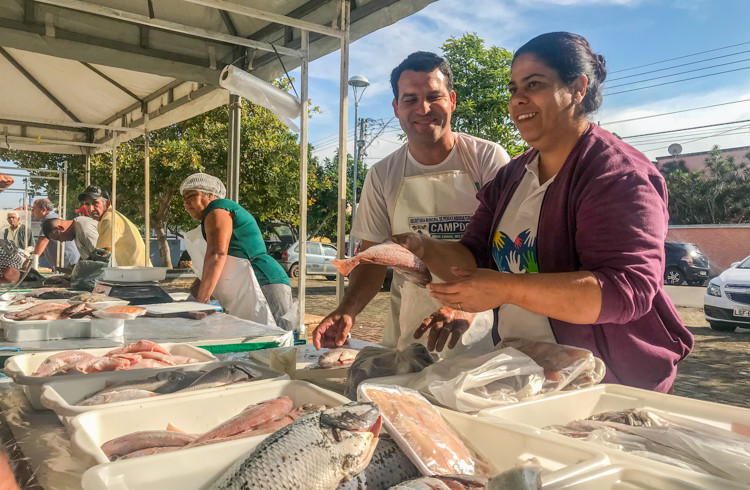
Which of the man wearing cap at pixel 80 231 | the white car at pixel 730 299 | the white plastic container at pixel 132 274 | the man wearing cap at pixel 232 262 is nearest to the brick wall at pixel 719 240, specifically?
the white car at pixel 730 299

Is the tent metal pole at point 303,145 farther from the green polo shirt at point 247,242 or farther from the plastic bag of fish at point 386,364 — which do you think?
the plastic bag of fish at point 386,364

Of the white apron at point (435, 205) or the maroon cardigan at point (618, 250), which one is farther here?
the white apron at point (435, 205)

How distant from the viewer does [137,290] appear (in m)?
4.36

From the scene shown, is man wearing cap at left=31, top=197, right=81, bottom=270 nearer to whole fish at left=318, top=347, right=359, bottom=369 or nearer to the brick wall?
whole fish at left=318, top=347, right=359, bottom=369

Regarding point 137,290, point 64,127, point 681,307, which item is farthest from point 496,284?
point 681,307

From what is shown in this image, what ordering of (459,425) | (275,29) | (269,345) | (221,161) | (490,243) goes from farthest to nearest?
(221,161)
(275,29)
(269,345)
(490,243)
(459,425)

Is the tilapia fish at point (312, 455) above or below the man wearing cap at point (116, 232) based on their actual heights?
below

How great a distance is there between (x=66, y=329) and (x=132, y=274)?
166 centimetres

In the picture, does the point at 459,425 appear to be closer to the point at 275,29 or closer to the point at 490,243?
the point at 490,243

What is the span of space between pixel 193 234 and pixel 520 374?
393 centimetres

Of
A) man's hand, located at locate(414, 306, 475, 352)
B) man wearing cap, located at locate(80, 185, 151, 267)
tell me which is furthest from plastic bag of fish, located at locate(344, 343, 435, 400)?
man wearing cap, located at locate(80, 185, 151, 267)

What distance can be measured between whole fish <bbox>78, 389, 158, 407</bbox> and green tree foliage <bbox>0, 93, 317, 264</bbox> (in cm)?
1838

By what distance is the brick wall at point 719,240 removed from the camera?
30.1 m

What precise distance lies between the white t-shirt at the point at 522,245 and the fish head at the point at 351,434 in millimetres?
944
